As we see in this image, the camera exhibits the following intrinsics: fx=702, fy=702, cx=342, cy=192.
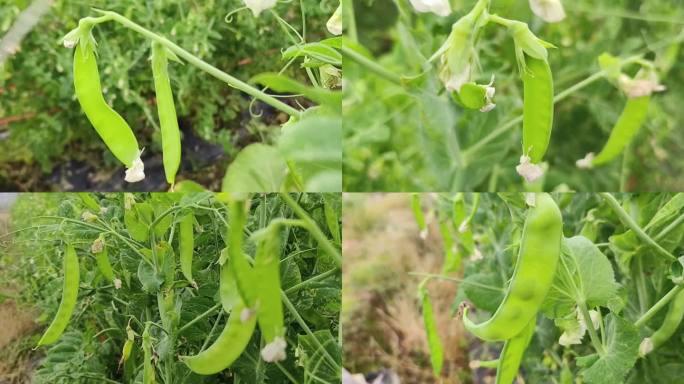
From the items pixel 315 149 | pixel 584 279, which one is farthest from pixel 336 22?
pixel 584 279

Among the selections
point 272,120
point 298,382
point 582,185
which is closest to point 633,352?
point 298,382

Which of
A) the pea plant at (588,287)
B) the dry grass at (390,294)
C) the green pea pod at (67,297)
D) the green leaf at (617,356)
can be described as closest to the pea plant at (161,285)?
the green pea pod at (67,297)

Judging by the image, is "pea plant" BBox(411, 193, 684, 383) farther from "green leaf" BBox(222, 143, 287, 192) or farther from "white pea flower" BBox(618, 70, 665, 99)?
"green leaf" BBox(222, 143, 287, 192)

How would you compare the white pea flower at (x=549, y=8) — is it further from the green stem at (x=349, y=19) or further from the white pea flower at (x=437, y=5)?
the green stem at (x=349, y=19)

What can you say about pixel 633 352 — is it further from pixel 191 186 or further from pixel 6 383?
pixel 6 383

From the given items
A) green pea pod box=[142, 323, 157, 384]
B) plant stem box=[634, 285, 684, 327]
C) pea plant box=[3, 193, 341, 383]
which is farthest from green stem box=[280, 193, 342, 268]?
plant stem box=[634, 285, 684, 327]

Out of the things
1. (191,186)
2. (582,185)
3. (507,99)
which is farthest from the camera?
(582,185)
